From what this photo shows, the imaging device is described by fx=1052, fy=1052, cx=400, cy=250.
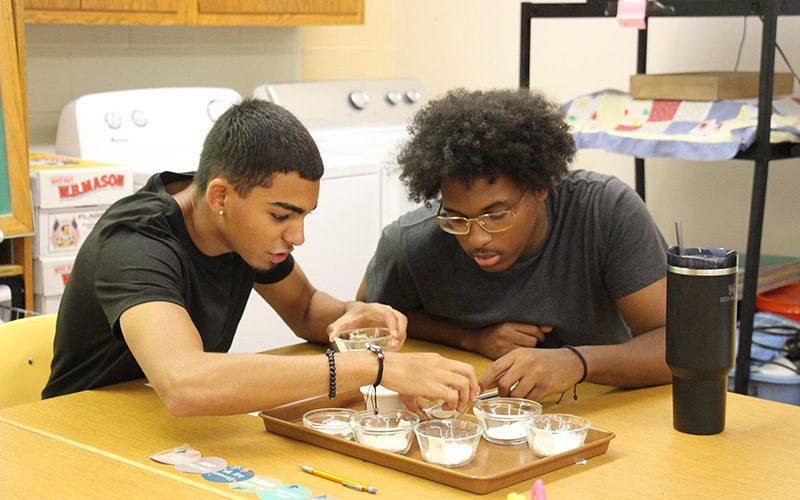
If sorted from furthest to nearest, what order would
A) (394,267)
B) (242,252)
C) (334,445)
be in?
(394,267), (242,252), (334,445)

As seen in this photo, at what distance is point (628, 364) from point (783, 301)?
161 centimetres

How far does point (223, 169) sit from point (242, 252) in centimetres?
14

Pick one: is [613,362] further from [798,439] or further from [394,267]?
[394,267]

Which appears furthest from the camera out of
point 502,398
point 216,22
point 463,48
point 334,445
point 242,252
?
point 463,48

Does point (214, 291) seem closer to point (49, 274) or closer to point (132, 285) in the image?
point (132, 285)

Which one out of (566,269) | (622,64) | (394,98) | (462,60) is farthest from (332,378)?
(462,60)

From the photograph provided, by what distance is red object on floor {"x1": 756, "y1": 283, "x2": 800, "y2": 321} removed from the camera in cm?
317

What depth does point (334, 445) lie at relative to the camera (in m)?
1.46

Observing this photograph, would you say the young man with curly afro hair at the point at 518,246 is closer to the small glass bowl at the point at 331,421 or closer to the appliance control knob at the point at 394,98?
the small glass bowl at the point at 331,421

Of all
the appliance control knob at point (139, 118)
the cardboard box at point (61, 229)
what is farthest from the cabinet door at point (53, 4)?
the cardboard box at point (61, 229)

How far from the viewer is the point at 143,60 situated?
12.7ft

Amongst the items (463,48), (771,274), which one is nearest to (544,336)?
(771,274)

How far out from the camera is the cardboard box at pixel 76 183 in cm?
282

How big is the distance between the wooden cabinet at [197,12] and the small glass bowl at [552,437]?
2.35m
